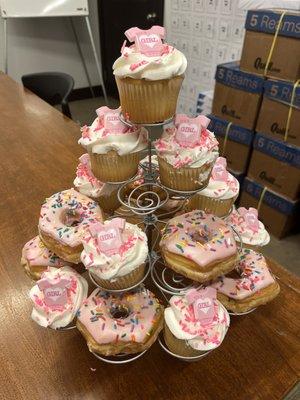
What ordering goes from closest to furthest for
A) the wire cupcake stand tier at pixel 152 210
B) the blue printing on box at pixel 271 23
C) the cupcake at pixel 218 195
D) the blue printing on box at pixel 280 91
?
the wire cupcake stand tier at pixel 152 210 < the cupcake at pixel 218 195 < the blue printing on box at pixel 271 23 < the blue printing on box at pixel 280 91

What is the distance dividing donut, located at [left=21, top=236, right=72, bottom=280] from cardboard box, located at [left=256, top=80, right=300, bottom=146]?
158 centimetres

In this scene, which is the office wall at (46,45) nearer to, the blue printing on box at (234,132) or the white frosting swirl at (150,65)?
the blue printing on box at (234,132)

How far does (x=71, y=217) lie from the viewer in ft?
2.89

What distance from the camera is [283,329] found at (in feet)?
2.97

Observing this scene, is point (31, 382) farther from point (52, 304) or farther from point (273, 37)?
point (273, 37)

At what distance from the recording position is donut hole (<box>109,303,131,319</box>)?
78cm

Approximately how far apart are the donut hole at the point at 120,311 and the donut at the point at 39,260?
19cm

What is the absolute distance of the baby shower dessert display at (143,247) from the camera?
72 cm

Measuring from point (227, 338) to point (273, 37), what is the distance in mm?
1689

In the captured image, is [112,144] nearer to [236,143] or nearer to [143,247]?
[143,247]

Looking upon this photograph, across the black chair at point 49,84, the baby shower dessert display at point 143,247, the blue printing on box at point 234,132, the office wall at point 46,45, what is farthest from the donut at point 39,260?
the office wall at point 46,45

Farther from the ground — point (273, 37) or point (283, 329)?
point (273, 37)

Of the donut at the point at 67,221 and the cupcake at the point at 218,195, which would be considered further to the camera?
the cupcake at the point at 218,195

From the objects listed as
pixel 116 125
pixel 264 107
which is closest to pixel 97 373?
pixel 116 125
